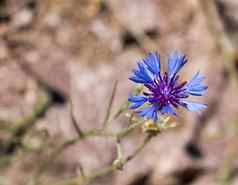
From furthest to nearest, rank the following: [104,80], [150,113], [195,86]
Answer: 1. [104,80]
2. [195,86]
3. [150,113]

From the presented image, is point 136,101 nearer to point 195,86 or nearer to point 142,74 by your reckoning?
point 142,74

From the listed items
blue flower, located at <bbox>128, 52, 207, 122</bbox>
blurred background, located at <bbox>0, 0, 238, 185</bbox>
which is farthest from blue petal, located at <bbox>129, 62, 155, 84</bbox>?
blurred background, located at <bbox>0, 0, 238, 185</bbox>

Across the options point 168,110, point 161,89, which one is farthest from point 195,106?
point 161,89

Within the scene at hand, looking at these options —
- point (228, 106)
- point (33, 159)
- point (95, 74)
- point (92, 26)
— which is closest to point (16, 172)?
point (33, 159)

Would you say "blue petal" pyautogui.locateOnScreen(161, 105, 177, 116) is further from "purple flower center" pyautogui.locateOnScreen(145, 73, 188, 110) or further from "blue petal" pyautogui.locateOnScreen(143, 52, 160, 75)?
"blue petal" pyautogui.locateOnScreen(143, 52, 160, 75)

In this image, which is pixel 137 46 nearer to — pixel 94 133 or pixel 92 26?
pixel 92 26

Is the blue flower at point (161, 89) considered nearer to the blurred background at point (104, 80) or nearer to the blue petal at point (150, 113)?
the blue petal at point (150, 113)

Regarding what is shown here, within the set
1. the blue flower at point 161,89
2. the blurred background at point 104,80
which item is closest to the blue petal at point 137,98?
the blue flower at point 161,89
